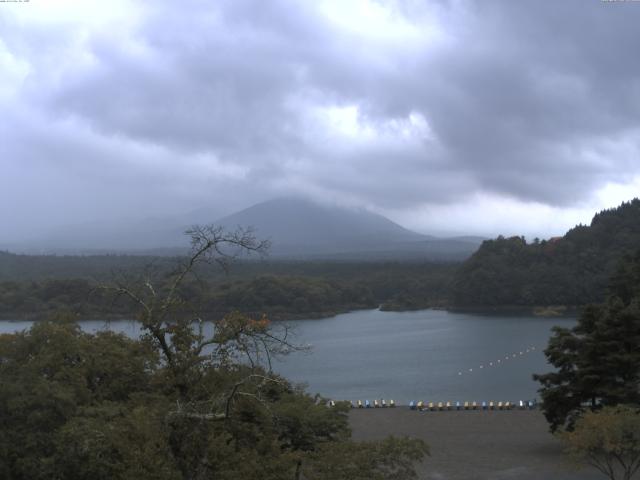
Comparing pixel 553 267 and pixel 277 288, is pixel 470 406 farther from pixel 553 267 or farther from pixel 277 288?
pixel 553 267

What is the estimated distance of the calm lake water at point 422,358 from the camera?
2120 cm

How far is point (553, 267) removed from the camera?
158 ft

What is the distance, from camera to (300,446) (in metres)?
7.72

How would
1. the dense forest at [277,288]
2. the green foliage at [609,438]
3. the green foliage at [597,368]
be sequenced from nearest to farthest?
the green foliage at [609,438] < the green foliage at [597,368] < the dense forest at [277,288]

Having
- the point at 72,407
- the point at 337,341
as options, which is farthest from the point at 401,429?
the point at 337,341

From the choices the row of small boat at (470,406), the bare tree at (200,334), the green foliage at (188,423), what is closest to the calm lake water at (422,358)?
the row of small boat at (470,406)

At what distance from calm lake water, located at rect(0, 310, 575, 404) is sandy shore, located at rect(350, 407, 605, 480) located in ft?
9.55

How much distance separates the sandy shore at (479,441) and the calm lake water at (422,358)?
9.55 ft

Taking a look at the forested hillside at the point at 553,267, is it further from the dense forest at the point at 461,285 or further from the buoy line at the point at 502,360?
the buoy line at the point at 502,360

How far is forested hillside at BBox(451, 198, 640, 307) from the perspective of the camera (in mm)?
45375

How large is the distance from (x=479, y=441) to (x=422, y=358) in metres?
14.6

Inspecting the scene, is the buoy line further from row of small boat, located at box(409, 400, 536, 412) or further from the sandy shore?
the sandy shore

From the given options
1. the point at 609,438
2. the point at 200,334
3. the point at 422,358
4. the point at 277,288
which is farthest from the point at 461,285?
the point at 200,334

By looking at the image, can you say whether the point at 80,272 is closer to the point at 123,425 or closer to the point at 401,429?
the point at 401,429
